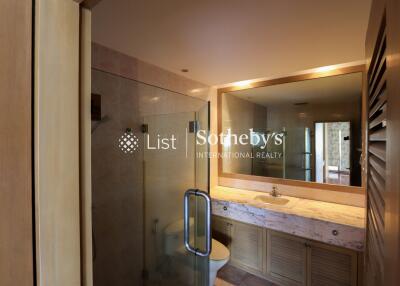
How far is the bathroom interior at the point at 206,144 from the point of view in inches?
55.2

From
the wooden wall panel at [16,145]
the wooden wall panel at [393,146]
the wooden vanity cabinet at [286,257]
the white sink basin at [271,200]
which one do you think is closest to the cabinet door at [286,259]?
the wooden vanity cabinet at [286,257]

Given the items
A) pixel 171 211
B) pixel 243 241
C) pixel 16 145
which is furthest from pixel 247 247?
pixel 16 145

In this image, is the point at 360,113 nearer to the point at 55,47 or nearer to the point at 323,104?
the point at 323,104

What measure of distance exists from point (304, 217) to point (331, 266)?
497mm

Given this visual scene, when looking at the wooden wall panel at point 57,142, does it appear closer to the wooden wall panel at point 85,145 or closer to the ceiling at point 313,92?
the wooden wall panel at point 85,145

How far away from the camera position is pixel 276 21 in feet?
4.34

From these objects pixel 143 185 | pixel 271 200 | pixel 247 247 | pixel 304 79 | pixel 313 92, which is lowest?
pixel 247 247

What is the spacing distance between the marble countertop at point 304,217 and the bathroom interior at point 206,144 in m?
0.01

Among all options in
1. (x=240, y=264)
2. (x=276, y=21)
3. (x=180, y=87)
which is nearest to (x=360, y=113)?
(x=276, y=21)

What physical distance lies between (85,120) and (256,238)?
7.56 ft

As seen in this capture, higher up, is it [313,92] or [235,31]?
[235,31]

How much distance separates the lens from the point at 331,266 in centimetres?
191

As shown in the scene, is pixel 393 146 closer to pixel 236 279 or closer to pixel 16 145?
pixel 16 145

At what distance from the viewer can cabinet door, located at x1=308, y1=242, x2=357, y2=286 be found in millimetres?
1805
